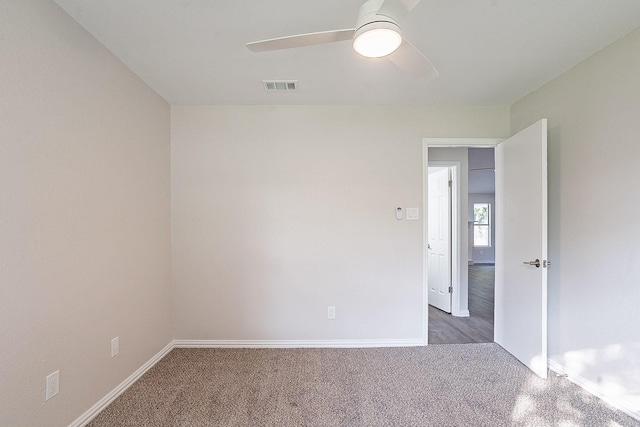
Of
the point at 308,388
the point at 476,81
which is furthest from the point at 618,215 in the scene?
the point at 308,388

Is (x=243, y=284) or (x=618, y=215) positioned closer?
(x=618, y=215)

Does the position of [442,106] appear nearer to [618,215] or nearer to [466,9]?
[466,9]

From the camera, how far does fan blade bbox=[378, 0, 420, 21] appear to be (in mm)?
1108

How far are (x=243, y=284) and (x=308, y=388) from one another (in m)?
1.13

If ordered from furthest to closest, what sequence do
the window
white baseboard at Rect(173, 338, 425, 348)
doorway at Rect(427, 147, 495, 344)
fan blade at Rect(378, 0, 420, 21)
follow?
the window, doorway at Rect(427, 147, 495, 344), white baseboard at Rect(173, 338, 425, 348), fan blade at Rect(378, 0, 420, 21)

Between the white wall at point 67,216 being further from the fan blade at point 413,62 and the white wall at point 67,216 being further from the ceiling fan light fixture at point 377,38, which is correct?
the fan blade at point 413,62

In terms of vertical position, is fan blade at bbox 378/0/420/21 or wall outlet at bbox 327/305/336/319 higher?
fan blade at bbox 378/0/420/21

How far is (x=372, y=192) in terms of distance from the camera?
2.80 meters

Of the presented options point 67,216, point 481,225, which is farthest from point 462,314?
point 481,225

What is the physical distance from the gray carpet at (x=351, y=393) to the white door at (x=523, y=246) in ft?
0.84

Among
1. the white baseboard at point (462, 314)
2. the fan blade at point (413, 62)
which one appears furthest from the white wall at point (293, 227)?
the fan blade at point (413, 62)

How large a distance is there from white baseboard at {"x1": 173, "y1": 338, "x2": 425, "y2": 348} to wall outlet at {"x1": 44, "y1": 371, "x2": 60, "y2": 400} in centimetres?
127

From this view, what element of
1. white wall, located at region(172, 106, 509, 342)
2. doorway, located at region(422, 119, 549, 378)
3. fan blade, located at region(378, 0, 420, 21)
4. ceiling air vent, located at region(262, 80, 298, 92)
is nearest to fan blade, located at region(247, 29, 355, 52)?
fan blade, located at region(378, 0, 420, 21)

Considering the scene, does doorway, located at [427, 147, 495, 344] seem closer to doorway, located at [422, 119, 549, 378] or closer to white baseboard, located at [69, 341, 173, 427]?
doorway, located at [422, 119, 549, 378]
